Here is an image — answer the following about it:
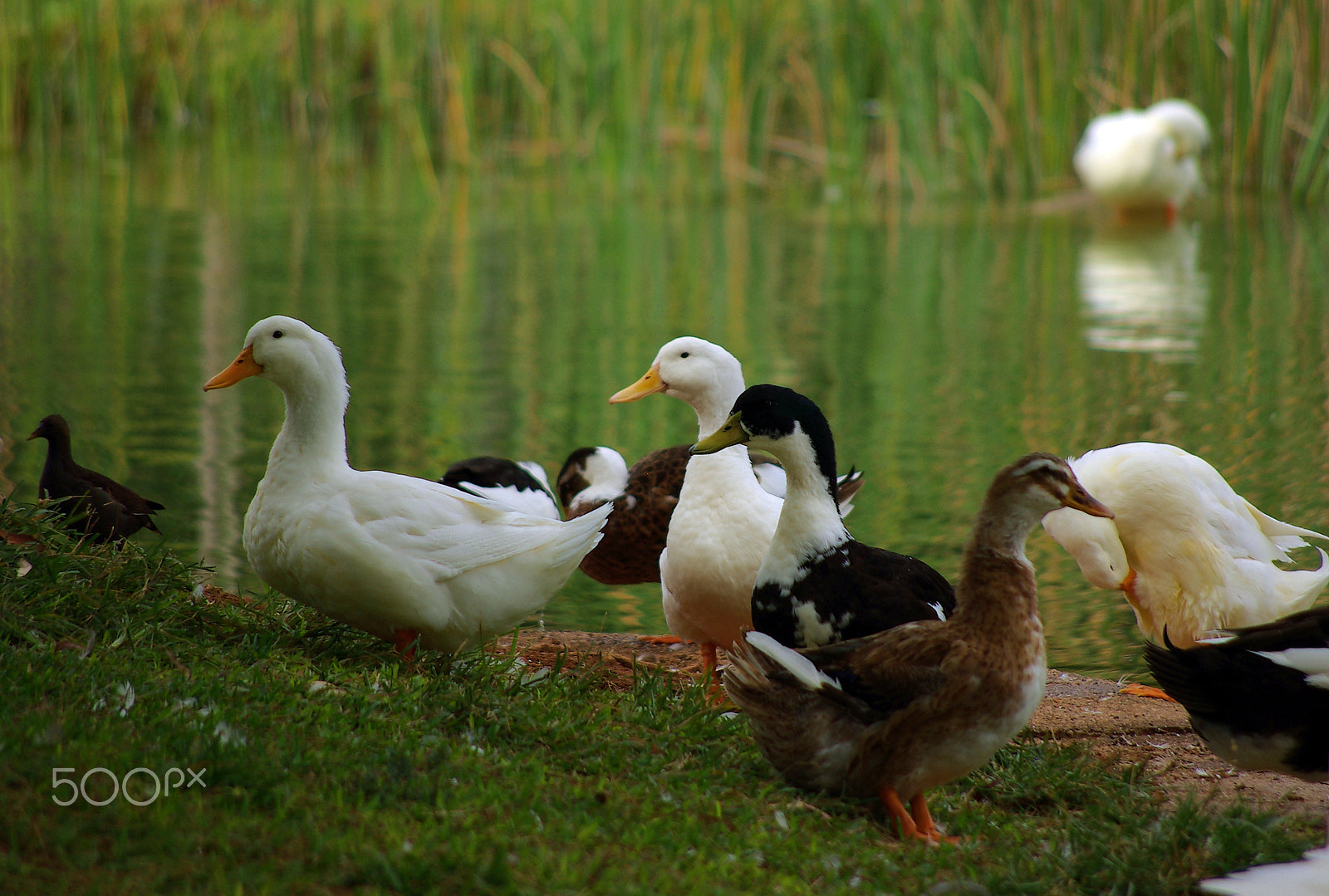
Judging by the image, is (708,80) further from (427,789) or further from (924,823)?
(427,789)

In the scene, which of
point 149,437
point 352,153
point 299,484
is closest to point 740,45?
point 352,153

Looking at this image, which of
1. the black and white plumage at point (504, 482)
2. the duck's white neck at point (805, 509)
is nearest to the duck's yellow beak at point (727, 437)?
the duck's white neck at point (805, 509)

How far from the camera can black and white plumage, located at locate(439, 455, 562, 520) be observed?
17.5ft

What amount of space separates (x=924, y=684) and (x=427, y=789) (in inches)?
46.1

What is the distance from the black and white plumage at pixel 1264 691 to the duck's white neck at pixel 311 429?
2.38 metres

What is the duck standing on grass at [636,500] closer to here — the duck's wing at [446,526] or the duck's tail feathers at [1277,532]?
the duck's wing at [446,526]

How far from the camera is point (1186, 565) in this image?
4918mm

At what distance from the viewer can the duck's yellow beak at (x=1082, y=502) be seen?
3.25 m

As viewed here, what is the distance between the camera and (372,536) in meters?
3.65

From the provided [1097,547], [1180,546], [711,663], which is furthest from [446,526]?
[1180,546]

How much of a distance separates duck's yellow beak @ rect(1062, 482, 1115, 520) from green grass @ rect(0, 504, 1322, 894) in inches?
29.3

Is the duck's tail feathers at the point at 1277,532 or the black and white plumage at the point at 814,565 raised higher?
the black and white plumage at the point at 814,565

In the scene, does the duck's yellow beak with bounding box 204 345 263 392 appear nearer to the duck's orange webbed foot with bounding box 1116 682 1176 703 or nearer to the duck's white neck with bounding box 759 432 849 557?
the duck's white neck with bounding box 759 432 849 557

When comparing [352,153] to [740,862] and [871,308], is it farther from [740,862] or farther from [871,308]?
[740,862]
